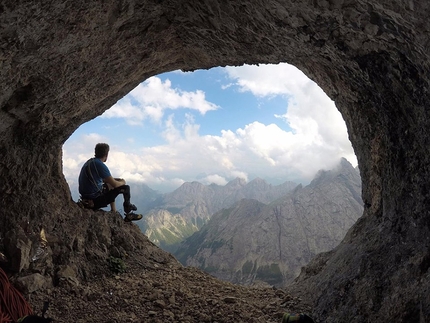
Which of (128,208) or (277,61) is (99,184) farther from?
(277,61)

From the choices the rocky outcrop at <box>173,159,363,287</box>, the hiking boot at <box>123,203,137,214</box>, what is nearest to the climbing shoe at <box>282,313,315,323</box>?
the hiking boot at <box>123,203,137,214</box>

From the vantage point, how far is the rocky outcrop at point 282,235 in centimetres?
14812

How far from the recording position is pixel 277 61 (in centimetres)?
912

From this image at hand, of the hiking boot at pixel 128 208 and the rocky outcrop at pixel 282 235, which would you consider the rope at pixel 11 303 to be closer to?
the hiking boot at pixel 128 208

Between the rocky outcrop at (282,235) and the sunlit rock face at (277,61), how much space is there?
138 m

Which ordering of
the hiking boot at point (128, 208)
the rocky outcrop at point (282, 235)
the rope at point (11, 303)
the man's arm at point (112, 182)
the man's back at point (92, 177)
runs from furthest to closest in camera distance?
the rocky outcrop at point (282, 235) < the hiking boot at point (128, 208) < the man's arm at point (112, 182) < the man's back at point (92, 177) < the rope at point (11, 303)

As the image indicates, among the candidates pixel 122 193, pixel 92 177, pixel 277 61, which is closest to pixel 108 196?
pixel 122 193

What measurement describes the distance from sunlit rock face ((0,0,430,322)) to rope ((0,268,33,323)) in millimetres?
1783

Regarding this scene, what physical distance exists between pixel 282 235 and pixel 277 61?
164m

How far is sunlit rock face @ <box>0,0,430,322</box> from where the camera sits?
521cm

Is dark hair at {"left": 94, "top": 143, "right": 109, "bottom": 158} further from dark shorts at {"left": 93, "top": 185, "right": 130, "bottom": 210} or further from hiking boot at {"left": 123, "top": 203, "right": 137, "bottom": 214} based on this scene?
hiking boot at {"left": 123, "top": 203, "right": 137, "bottom": 214}

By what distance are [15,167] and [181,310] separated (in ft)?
21.1

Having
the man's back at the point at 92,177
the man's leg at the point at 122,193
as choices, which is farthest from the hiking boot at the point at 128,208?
the man's back at the point at 92,177

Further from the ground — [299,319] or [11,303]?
[299,319]
